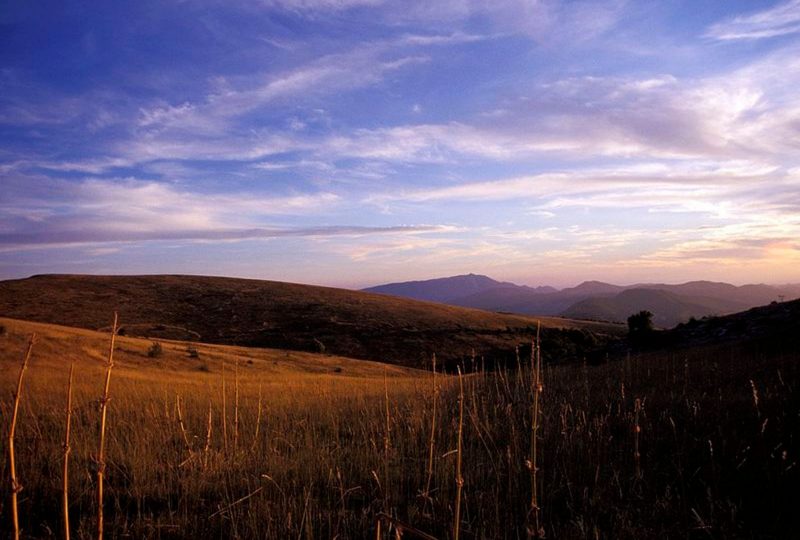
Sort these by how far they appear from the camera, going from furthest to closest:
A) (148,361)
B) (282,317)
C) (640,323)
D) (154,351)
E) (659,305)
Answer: (659,305) → (282,317) → (640,323) → (154,351) → (148,361)

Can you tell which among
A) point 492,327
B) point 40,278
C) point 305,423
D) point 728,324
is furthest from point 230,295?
point 305,423

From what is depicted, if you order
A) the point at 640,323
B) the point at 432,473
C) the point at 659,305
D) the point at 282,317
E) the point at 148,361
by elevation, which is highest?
the point at 432,473

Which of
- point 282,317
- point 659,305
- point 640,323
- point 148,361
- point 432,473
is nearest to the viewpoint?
point 432,473

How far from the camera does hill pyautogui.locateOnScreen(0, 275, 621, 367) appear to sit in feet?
112

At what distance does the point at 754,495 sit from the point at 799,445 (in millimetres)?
1137

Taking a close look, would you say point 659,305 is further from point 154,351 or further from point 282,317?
point 154,351

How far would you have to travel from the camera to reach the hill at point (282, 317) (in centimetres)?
3416

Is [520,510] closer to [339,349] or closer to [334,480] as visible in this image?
[334,480]

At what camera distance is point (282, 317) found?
41281 mm

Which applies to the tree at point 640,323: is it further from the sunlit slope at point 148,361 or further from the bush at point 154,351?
the bush at point 154,351

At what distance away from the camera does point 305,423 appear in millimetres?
6508

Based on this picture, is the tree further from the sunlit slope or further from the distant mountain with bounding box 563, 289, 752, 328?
the distant mountain with bounding box 563, 289, 752, 328

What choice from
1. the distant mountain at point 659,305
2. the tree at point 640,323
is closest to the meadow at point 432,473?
the tree at point 640,323

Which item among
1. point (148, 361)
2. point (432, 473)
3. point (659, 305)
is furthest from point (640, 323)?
point (659, 305)
